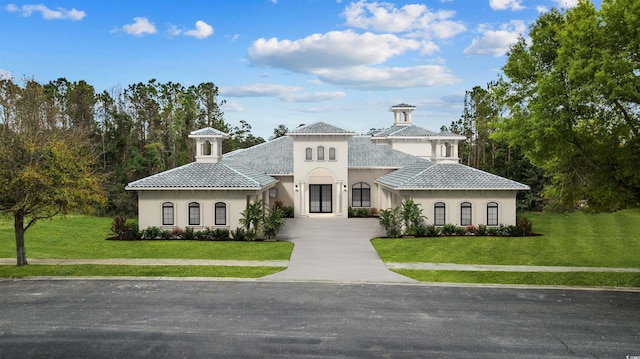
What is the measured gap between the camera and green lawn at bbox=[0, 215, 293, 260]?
2564 cm

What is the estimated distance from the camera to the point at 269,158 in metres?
45.9

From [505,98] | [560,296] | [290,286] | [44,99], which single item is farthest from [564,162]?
[44,99]

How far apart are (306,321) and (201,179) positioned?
19780 mm

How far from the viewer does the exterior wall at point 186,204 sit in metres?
32.1

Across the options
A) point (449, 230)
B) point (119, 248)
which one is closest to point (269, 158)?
point (449, 230)

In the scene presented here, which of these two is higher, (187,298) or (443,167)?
(443,167)

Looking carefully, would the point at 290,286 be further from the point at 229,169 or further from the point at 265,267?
the point at 229,169

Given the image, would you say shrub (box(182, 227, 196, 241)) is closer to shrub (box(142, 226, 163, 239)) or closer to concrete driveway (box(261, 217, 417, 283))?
shrub (box(142, 226, 163, 239))

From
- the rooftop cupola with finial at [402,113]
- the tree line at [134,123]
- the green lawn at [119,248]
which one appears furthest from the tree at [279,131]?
the green lawn at [119,248]

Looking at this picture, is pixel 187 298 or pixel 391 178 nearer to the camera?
pixel 187 298

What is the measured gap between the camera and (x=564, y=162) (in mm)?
19625

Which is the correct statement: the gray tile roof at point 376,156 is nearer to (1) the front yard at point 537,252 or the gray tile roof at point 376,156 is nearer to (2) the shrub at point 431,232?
(2) the shrub at point 431,232

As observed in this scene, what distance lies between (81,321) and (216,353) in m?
4.97

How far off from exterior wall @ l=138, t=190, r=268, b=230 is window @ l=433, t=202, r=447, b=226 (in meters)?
11.6
